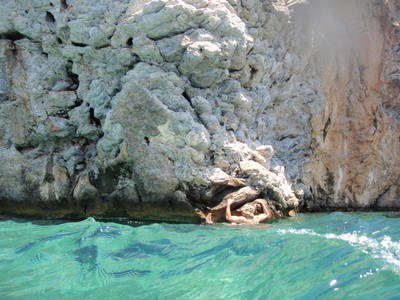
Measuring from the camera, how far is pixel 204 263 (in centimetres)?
618

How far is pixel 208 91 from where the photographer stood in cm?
1150

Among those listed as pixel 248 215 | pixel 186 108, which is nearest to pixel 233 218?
pixel 248 215

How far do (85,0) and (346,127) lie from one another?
29.3 feet

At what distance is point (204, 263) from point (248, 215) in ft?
A: 14.7

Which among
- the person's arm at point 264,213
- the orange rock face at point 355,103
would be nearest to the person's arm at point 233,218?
the person's arm at point 264,213

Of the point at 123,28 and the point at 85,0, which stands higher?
the point at 85,0

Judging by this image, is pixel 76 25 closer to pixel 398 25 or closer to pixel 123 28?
pixel 123 28

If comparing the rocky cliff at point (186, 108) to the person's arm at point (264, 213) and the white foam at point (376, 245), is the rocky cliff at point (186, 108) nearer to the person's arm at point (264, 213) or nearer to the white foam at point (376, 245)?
the person's arm at point (264, 213)

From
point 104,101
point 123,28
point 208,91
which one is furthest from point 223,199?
point 123,28

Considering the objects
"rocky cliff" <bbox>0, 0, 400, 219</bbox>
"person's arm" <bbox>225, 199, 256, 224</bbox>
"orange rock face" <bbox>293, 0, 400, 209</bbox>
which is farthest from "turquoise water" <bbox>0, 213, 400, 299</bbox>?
"orange rock face" <bbox>293, 0, 400, 209</bbox>

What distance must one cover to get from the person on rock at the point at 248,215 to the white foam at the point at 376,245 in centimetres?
231

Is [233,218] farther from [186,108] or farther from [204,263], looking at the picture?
[204,263]

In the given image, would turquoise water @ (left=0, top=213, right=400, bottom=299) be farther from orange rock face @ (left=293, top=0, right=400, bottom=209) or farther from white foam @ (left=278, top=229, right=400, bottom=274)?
orange rock face @ (left=293, top=0, right=400, bottom=209)

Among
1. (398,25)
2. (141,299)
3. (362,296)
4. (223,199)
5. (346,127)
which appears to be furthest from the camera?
(398,25)
